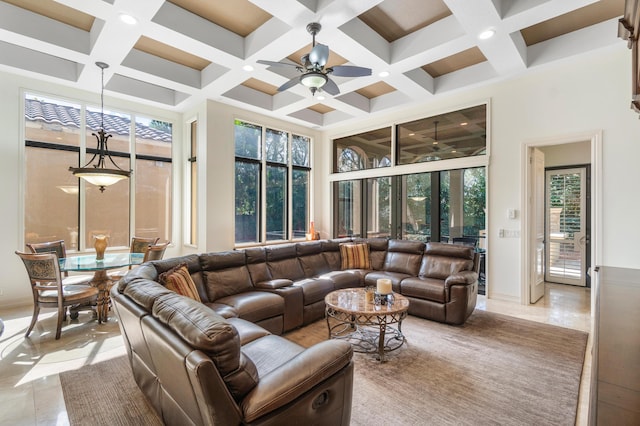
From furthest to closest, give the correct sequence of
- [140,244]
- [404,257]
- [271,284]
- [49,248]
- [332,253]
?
[332,253] < [404,257] < [140,244] < [49,248] < [271,284]

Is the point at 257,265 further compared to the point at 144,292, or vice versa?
the point at 257,265

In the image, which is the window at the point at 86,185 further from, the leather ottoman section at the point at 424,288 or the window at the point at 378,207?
the leather ottoman section at the point at 424,288

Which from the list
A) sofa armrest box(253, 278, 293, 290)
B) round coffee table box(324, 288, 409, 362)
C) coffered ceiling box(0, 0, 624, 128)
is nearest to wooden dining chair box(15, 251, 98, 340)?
sofa armrest box(253, 278, 293, 290)

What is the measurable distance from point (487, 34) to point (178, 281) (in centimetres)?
427

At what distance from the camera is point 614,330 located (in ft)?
4.33

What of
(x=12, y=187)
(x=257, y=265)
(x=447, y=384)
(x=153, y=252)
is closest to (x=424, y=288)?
(x=447, y=384)

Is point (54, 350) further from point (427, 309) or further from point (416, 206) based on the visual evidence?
point (416, 206)

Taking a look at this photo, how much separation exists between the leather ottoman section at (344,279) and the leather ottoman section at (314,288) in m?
0.14

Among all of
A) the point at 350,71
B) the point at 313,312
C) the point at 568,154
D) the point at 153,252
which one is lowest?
the point at 313,312

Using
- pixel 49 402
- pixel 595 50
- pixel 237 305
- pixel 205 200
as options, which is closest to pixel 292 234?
pixel 205 200

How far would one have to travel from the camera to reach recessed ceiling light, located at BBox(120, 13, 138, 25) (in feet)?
10.3

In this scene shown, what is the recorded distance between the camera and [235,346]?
4.77 ft

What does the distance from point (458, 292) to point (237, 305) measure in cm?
270

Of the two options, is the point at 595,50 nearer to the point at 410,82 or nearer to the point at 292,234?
the point at 410,82
